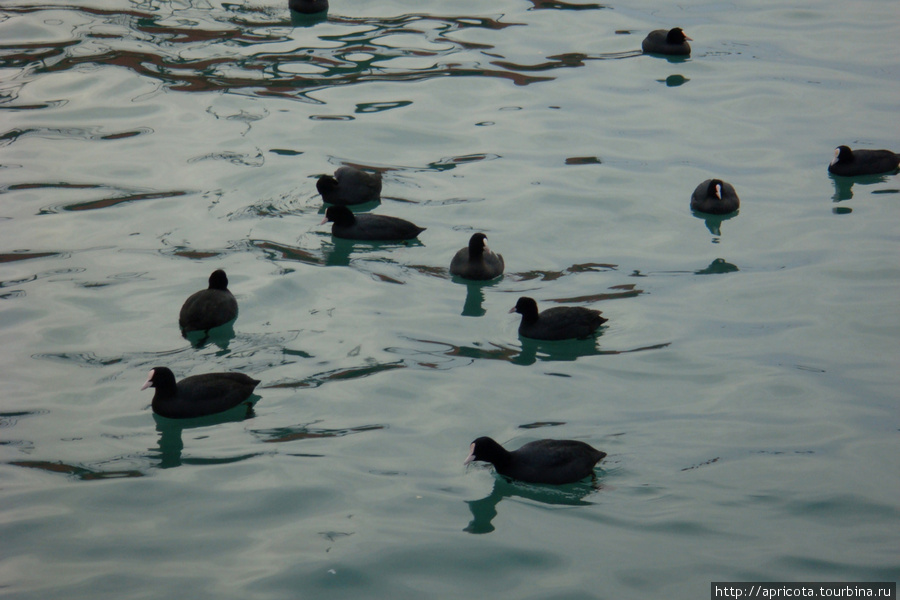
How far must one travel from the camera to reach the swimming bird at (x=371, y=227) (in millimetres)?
14898

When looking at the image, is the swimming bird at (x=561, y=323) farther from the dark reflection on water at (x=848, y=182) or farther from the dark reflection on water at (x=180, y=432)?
the dark reflection on water at (x=848, y=182)

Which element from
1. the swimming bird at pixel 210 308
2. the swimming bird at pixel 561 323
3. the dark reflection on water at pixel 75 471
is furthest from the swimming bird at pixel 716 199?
the dark reflection on water at pixel 75 471

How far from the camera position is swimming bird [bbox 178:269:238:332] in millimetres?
12391

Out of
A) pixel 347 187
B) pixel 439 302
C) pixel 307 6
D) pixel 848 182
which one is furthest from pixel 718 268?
pixel 307 6

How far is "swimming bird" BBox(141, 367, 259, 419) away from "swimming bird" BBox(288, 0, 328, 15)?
1391 centimetres

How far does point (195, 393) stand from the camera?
35.7 ft

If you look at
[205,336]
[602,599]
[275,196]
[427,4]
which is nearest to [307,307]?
[205,336]

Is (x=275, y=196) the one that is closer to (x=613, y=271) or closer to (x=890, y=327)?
(x=613, y=271)

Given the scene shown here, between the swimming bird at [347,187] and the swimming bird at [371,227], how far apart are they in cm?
87

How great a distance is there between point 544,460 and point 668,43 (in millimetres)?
13968

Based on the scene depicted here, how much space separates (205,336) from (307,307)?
1.32m

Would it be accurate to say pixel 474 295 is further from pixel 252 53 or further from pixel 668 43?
pixel 668 43

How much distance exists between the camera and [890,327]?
12.7m

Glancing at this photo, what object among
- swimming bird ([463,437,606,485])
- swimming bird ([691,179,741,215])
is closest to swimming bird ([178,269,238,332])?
→ swimming bird ([463,437,606,485])
